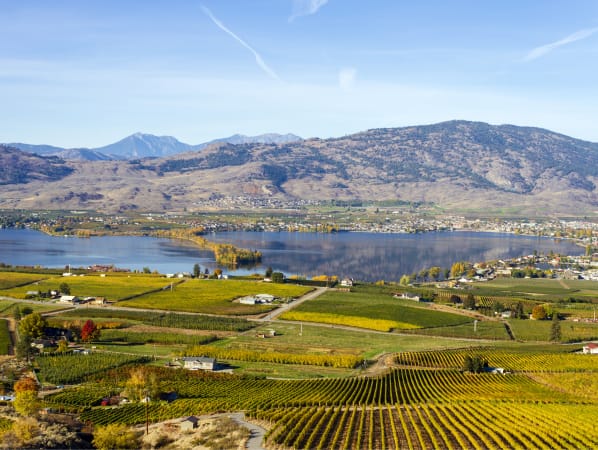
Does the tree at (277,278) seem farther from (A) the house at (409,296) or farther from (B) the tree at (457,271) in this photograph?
(B) the tree at (457,271)

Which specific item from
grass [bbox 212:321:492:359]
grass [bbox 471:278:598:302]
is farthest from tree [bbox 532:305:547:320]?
grass [bbox 212:321:492:359]

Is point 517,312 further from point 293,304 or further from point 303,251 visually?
point 303,251

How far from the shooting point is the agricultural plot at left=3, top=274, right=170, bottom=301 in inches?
2749

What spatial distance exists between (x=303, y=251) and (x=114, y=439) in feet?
329

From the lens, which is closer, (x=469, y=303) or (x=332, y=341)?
(x=332, y=341)

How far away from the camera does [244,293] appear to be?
7281 cm

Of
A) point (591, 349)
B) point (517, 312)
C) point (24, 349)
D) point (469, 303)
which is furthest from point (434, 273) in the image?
point (24, 349)

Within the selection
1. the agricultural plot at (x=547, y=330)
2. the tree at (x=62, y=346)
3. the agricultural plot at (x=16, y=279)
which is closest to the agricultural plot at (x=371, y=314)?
the agricultural plot at (x=547, y=330)

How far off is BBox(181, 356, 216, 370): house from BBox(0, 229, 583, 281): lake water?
51.8m

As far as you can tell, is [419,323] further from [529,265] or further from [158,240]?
[158,240]

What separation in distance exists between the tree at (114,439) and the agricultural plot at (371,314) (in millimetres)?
33235

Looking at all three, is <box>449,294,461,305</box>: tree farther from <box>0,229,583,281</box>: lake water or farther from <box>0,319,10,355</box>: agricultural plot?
<box>0,319,10,355</box>: agricultural plot

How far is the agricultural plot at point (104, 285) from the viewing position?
229ft

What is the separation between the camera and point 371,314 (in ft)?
204
